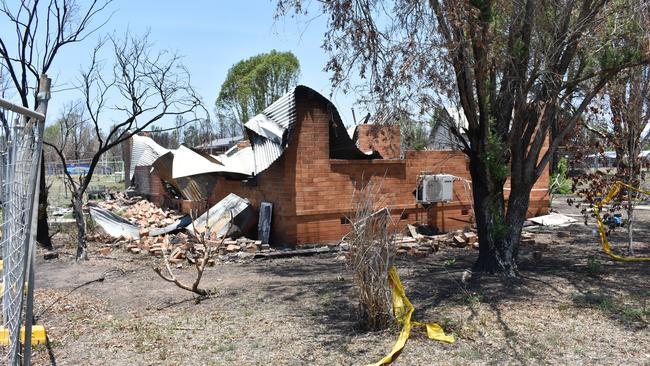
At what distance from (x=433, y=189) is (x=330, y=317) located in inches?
317

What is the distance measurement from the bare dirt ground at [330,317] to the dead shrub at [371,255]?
34cm

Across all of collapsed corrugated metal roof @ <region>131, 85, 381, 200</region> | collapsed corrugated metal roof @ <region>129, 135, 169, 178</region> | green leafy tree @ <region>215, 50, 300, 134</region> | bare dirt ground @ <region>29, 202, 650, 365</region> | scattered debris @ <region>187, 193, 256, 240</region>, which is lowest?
bare dirt ground @ <region>29, 202, 650, 365</region>

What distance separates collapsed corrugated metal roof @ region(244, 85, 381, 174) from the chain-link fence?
8.07 meters

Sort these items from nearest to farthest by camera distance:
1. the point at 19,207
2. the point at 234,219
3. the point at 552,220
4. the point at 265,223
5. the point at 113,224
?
the point at 19,207, the point at 265,223, the point at 234,219, the point at 113,224, the point at 552,220

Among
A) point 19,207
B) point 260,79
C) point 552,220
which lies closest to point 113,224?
point 19,207

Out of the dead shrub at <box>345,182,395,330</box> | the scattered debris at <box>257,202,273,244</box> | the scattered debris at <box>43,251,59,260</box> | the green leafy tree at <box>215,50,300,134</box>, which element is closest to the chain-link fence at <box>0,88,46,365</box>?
Answer: the dead shrub at <box>345,182,395,330</box>

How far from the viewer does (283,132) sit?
489 inches

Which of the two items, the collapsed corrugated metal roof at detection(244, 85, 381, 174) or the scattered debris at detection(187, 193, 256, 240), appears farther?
the scattered debris at detection(187, 193, 256, 240)

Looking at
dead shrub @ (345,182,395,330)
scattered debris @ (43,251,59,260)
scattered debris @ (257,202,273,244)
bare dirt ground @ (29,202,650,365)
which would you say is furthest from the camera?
scattered debris @ (257,202,273,244)

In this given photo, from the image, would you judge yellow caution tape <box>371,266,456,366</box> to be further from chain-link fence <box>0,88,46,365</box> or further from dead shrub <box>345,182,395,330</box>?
chain-link fence <box>0,88,46,365</box>

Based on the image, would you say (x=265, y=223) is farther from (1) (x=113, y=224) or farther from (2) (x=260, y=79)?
(2) (x=260, y=79)

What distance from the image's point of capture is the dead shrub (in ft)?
18.4

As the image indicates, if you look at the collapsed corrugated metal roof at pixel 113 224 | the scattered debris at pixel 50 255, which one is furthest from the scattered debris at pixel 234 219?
the scattered debris at pixel 50 255

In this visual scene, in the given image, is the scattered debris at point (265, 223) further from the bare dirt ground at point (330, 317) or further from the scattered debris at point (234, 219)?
the bare dirt ground at point (330, 317)
